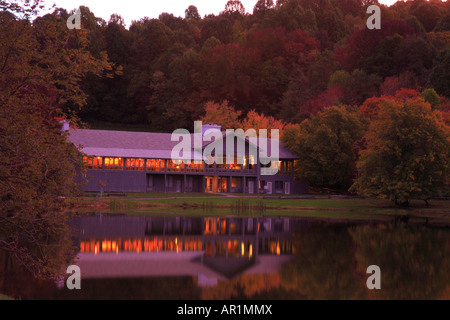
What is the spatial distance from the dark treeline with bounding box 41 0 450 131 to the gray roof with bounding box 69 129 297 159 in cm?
2744

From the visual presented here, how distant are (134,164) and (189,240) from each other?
3788 centimetres

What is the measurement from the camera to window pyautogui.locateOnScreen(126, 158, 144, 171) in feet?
224

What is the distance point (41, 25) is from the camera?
1486 cm

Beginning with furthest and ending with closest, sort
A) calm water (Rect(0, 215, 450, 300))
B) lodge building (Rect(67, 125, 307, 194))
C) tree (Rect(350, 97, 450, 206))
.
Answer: lodge building (Rect(67, 125, 307, 194))
tree (Rect(350, 97, 450, 206))
calm water (Rect(0, 215, 450, 300))

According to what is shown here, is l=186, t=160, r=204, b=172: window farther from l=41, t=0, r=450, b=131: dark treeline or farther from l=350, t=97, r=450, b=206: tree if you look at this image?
l=41, t=0, r=450, b=131: dark treeline

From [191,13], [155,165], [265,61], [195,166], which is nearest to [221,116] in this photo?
[265,61]

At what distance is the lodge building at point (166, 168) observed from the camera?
67.4 meters

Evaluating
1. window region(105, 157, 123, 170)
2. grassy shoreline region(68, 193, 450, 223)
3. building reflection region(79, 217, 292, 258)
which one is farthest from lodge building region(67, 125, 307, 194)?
building reflection region(79, 217, 292, 258)

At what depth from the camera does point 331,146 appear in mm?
67125

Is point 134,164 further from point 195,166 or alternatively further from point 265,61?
point 265,61

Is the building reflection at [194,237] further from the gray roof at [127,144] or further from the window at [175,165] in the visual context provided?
the window at [175,165]

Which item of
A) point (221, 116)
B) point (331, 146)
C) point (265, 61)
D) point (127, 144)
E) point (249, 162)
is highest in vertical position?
point (265, 61)
